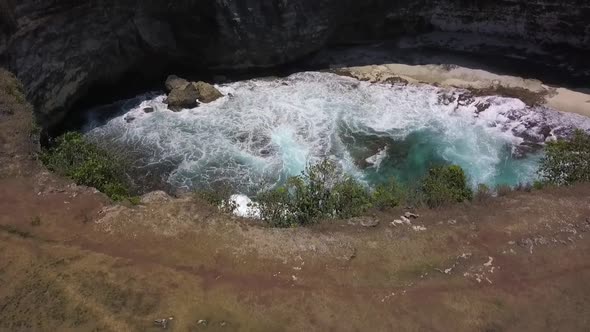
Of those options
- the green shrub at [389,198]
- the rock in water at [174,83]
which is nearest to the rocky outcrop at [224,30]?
the rock in water at [174,83]

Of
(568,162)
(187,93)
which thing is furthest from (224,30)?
(568,162)

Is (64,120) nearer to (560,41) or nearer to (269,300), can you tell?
(269,300)

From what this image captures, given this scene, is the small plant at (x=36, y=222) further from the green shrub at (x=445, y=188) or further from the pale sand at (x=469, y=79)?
the pale sand at (x=469, y=79)

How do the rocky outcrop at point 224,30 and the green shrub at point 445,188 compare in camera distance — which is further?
the rocky outcrop at point 224,30

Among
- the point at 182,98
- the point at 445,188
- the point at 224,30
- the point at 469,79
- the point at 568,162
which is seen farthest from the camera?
the point at 469,79

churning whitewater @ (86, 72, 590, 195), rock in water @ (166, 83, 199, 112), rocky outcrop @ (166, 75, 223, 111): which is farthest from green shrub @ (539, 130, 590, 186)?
rock in water @ (166, 83, 199, 112)

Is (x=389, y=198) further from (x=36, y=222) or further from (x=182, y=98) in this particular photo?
(x=182, y=98)
